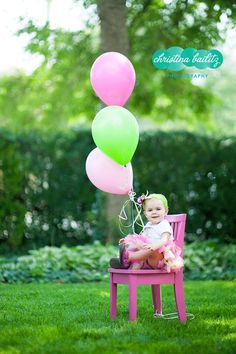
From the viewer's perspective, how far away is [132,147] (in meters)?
5.01

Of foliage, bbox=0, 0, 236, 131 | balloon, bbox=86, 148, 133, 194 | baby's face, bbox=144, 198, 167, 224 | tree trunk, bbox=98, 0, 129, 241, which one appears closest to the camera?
baby's face, bbox=144, 198, 167, 224

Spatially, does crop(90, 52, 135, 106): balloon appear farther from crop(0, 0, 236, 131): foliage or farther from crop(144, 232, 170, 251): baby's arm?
crop(0, 0, 236, 131): foliage

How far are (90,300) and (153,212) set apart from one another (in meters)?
1.46

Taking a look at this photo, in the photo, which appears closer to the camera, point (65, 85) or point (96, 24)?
point (96, 24)

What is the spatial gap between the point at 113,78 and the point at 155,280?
1.58m

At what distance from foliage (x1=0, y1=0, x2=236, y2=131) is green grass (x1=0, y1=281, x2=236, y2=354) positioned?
14.7ft

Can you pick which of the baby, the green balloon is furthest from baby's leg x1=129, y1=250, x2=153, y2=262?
the green balloon

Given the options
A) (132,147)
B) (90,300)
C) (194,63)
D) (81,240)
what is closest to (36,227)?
(81,240)

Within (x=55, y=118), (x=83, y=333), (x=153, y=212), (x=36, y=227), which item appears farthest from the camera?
(x=55, y=118)

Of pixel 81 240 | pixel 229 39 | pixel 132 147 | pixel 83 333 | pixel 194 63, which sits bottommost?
pixel 83 333

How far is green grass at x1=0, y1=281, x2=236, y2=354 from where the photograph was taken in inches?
152

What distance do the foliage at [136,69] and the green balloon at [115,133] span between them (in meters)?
4.80

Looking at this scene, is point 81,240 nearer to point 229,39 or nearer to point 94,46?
point 94,46

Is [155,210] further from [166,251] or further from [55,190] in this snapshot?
[55,190]
